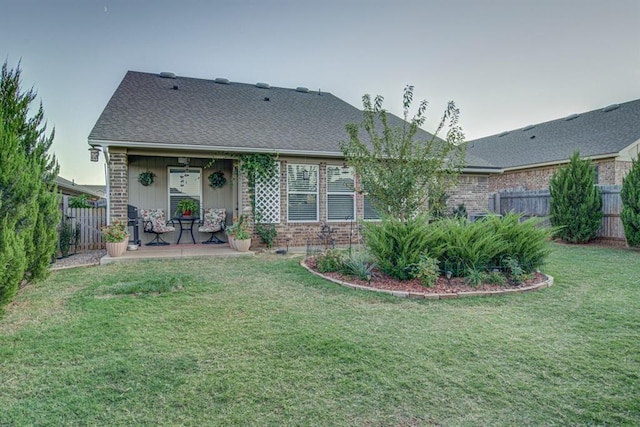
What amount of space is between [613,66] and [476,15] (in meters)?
5.63

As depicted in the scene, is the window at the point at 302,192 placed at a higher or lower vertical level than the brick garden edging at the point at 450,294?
higher

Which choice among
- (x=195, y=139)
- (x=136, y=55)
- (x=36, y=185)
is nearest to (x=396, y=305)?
(x=36, y=185)

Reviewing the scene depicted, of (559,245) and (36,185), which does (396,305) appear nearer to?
(36,185)

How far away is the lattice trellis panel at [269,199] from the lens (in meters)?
9.62

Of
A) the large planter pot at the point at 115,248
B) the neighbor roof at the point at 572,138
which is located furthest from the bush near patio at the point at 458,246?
the neighbor roof at the point at 572,138

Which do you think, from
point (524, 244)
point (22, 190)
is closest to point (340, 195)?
point (524, 244)

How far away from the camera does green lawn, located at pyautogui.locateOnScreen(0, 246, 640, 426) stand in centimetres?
223

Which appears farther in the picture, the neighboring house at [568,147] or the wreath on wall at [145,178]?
the neighboring house at [568,147]

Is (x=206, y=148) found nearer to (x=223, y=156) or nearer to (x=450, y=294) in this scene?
(x=223, y=156)

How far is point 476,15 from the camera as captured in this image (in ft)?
32.3

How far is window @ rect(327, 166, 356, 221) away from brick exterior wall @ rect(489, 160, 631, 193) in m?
8.22

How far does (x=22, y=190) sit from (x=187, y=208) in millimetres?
6201

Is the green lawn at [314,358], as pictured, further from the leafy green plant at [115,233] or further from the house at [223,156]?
the house at [223,156]

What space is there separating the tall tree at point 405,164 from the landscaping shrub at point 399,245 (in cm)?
70
